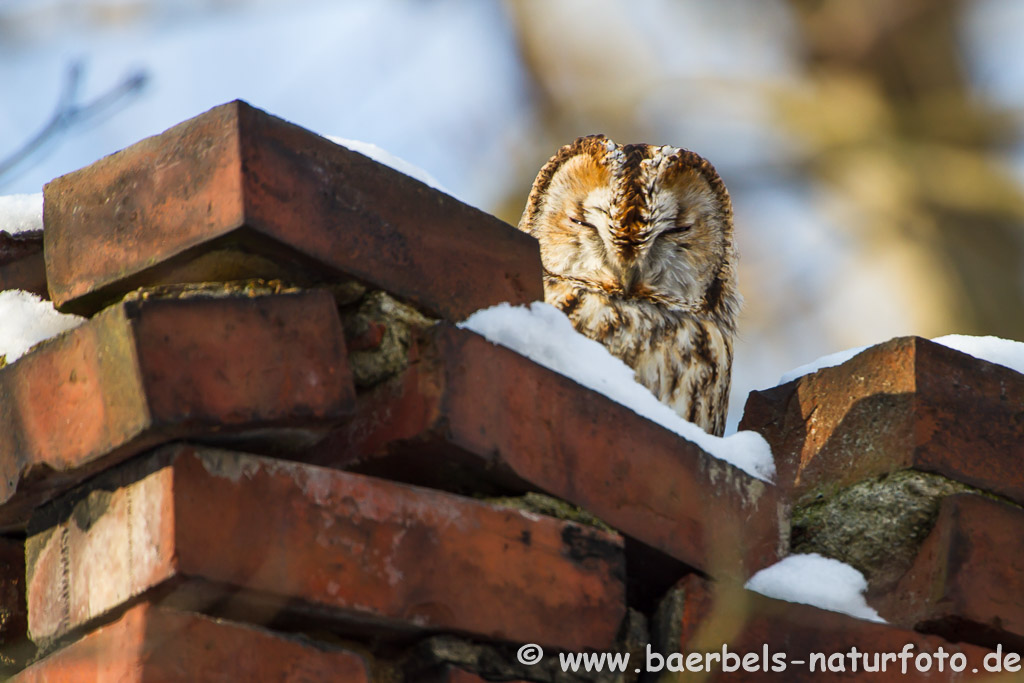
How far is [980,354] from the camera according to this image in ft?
5.49

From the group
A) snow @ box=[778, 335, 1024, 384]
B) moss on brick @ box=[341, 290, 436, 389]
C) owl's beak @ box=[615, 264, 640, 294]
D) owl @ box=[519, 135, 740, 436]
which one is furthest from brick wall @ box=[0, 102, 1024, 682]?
owl's beak @ box=[615, 264, 640, 294]

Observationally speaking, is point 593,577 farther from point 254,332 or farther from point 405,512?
point 254,332

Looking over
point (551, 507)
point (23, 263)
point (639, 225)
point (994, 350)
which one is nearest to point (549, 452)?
point (551, 507)

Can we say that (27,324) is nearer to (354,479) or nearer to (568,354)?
(354,479)

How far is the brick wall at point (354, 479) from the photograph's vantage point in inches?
42.2

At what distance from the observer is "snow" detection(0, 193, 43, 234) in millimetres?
1428

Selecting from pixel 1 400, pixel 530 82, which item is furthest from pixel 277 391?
pixel 530 82

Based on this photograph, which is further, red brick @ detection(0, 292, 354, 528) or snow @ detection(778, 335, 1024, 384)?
snow @ detection(778, 335, 1024, 384)

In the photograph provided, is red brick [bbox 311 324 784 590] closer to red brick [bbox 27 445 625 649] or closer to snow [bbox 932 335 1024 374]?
red brick [bbox 27 445 625 649]

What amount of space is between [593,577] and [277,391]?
346 millimetres

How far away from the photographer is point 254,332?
1.13 meters

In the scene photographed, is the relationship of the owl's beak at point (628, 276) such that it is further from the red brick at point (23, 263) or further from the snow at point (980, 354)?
the red brick at point (23, 263)

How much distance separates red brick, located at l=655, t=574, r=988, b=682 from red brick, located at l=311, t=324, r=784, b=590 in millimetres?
50

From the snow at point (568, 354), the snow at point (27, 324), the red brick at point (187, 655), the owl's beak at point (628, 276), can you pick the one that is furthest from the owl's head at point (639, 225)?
the red brick at point (187, 655)
